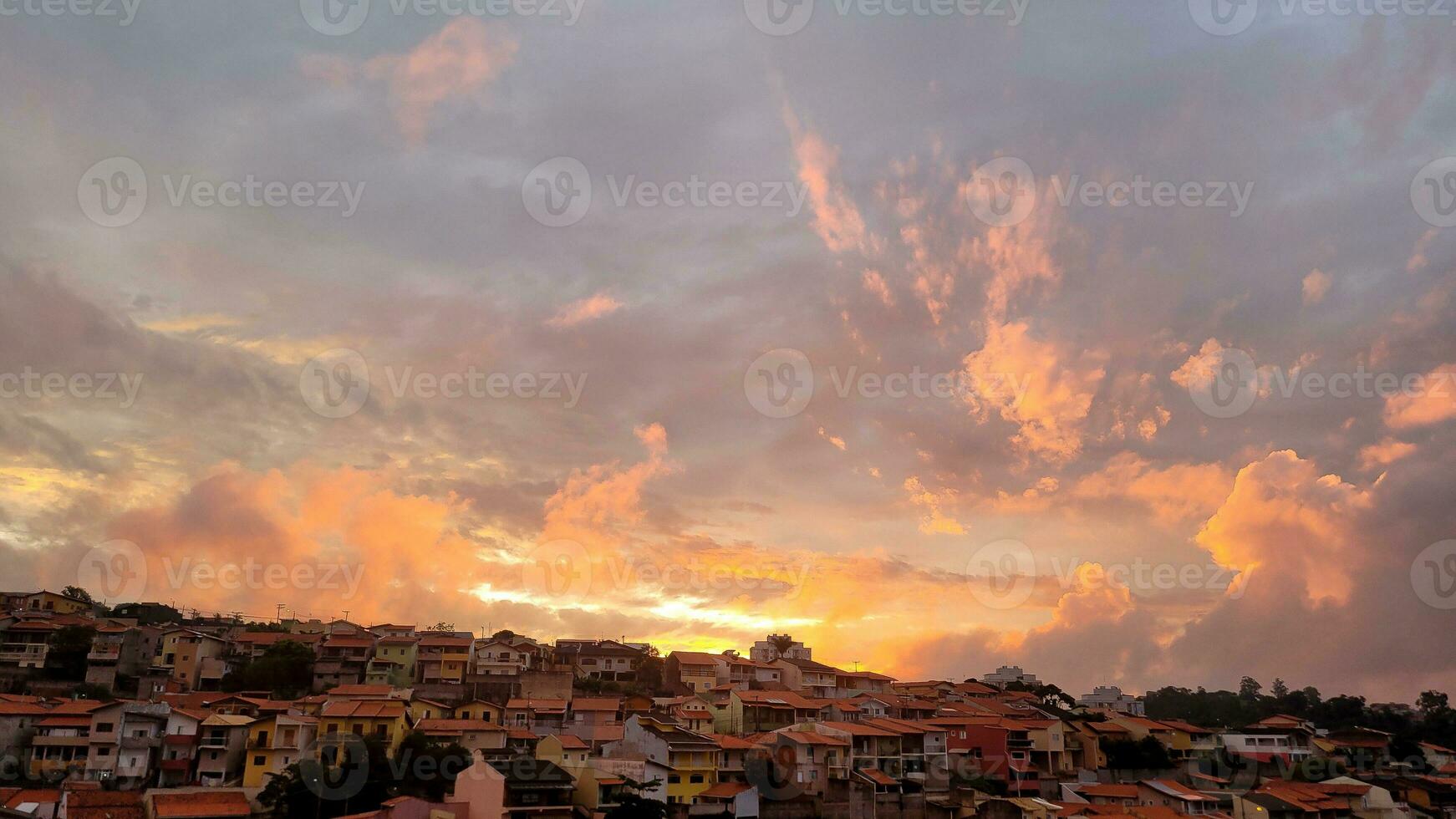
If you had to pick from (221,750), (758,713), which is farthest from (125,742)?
(758,713)

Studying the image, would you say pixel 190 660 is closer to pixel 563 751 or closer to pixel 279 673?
pixel 279 673

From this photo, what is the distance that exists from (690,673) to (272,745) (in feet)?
118

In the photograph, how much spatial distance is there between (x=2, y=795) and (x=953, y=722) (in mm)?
48470

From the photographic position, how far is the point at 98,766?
44.6 metres

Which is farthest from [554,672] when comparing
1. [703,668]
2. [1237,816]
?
[1237,816]

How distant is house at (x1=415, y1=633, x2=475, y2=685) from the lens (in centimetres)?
6694

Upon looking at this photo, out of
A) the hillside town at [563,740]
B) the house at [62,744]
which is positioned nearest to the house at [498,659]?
the hillside town at [563,740]

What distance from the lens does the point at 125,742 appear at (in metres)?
45.2

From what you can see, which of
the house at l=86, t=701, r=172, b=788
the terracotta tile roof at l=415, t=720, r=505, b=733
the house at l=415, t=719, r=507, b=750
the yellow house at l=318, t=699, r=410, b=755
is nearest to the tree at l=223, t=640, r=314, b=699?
the yellow house at l=318, t=699, r=410, b=755

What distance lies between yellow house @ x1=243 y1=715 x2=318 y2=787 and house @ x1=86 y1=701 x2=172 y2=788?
13.8ft

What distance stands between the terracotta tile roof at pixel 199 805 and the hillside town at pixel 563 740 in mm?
107

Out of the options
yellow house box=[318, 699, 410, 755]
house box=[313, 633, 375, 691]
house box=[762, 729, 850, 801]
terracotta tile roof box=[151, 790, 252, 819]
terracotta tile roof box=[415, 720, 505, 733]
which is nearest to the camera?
terracotta tile roof box=[151, 790, 252, 819]

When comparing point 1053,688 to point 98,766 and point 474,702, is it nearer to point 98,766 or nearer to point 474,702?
point 474,702

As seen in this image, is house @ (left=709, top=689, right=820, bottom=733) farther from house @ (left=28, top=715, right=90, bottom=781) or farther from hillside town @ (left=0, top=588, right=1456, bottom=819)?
house @ (left=28, top=715, right=90, bottom=781)
